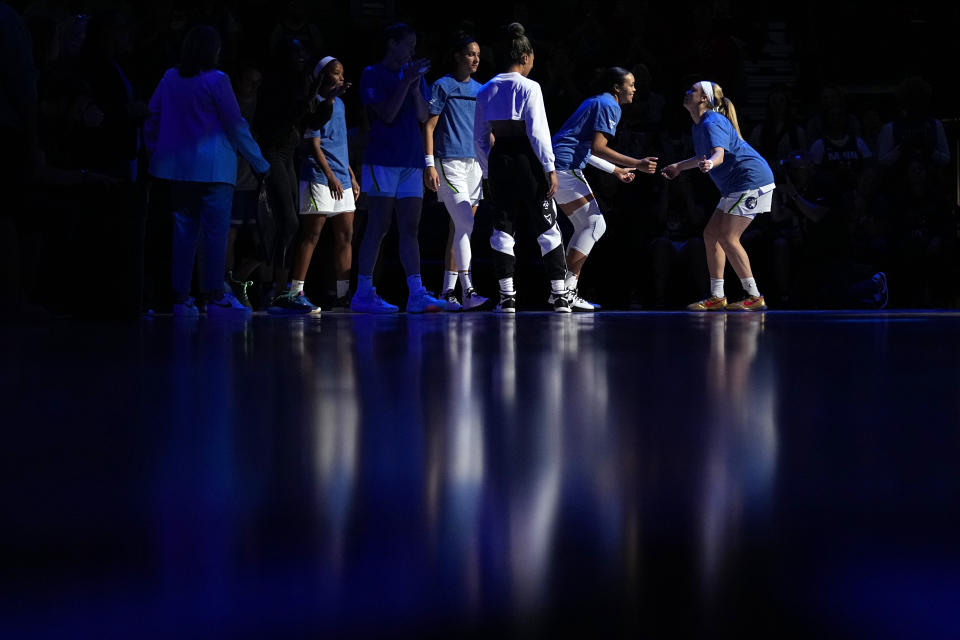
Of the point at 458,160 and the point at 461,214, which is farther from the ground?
the point at 458,160

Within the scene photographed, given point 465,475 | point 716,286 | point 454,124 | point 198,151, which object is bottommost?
point 465,475

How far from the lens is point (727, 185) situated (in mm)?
6578

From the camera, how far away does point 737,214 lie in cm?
652

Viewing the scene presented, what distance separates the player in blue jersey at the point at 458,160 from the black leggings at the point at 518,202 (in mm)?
268

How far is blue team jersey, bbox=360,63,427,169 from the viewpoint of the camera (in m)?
5.97

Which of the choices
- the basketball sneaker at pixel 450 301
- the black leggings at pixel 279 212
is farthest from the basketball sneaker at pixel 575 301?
the black leggings at pixel 279 212

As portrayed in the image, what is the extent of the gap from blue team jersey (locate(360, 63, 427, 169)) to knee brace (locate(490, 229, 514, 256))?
539mm

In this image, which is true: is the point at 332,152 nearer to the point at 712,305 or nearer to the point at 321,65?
the point at 321,65

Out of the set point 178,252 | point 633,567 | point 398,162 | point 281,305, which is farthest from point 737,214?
point 633,567

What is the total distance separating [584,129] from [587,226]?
51 cm

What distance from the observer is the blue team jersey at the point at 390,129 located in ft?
19.6

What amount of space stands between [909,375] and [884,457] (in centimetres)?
103

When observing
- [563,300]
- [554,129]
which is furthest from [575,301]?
[554,129]

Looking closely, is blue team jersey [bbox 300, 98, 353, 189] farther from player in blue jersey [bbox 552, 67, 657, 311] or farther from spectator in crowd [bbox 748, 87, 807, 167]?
spectator in crowd [bbox 748, 87, 807, 167]
